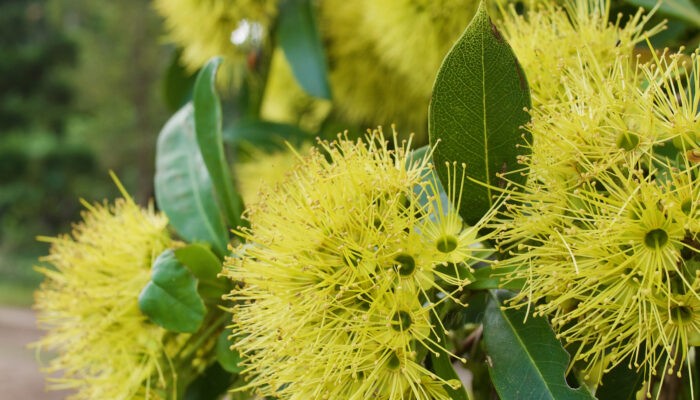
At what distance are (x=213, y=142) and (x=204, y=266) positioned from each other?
0.13 meters

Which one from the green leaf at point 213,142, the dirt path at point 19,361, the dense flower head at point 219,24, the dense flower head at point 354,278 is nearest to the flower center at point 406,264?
the dense flower head at point 354,278

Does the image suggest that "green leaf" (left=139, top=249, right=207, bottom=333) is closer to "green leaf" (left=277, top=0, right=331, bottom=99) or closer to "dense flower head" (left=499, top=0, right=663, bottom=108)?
"dense flower head" (left=499, top=0, right=663, bottom=108)

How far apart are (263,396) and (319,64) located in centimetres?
66

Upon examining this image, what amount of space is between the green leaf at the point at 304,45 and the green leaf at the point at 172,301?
522 mm

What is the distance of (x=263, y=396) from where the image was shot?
21.8 inches

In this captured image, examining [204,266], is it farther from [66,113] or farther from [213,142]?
[66,113]

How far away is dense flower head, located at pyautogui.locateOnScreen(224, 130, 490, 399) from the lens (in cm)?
48

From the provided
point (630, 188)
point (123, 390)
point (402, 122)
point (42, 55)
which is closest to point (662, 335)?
point (630, 188)

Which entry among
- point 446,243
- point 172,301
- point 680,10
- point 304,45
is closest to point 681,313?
point 446,243

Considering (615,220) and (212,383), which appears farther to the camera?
(212,383)

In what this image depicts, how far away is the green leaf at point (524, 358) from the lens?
0.47 metres

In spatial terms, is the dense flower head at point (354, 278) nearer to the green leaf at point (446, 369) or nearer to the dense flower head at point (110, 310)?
the green leaf at point (446, 369)

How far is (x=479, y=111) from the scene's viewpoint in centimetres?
51

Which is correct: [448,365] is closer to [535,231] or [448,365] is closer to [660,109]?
[535,231]
